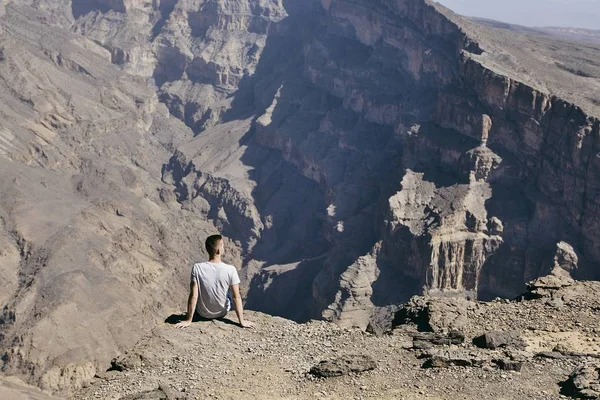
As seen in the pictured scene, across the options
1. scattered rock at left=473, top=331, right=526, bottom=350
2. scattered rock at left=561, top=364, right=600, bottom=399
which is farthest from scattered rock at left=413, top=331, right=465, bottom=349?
scattered rock at left=561, top=364, right=600, bottom=399

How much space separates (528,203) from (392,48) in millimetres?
43322

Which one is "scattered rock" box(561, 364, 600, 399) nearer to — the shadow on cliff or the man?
the man

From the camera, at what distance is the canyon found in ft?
189

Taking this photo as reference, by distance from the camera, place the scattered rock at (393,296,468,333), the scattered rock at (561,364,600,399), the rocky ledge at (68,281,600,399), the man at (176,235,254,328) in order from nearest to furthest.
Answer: the scattered rock at (561,364,600,399) < the rocky ledge at (68,281,600,399) < the man at (176,235,254,328) < the scattered rock at (393,296,468,333)

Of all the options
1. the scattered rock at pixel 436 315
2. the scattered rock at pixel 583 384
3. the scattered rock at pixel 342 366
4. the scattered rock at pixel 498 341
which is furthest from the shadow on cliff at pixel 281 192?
the scattered rock at pixel 583 384

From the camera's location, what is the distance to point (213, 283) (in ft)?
60.0

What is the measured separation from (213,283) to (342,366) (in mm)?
3996

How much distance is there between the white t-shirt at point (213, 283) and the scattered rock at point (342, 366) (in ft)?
10.1

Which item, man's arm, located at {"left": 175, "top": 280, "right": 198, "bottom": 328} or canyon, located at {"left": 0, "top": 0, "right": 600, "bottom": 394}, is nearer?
man's arm, located at {"left": 175, "top": 280, "right": 198, "bottom": 328}

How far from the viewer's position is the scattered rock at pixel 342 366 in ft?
59.9

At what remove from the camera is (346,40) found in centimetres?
11412

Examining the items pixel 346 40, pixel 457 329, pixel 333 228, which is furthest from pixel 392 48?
pixel 457 329

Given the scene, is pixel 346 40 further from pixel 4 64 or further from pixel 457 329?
pixel 457 329

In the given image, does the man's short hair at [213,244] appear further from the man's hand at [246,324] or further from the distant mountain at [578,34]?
the distant mountain at [578,34]
